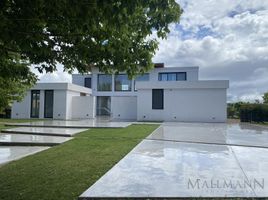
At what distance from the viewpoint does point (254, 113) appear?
1041 inches

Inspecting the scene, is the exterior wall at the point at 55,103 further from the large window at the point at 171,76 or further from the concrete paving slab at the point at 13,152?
the concrete paving slab at the point at 13,152

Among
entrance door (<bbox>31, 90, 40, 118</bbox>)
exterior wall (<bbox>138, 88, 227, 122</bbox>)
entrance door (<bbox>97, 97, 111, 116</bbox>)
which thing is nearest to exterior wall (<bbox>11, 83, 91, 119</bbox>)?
entrance door (<bbox>31, 90, 40, 118</bbox>)

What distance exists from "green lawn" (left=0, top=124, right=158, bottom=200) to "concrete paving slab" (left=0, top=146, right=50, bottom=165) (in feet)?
2.36

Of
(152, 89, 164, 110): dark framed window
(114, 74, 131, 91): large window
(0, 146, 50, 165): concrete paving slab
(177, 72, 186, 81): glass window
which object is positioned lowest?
(0, 146, 50, 165): concrete paving slab

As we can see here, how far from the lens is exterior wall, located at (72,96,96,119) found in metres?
30.9

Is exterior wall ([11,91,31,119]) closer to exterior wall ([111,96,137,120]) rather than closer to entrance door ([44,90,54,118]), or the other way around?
entrance door ([44,90,54,118])

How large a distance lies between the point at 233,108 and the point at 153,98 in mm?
13496

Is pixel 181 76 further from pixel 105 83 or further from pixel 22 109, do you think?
pixel 22 109

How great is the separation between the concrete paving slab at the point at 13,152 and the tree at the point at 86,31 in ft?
10.6

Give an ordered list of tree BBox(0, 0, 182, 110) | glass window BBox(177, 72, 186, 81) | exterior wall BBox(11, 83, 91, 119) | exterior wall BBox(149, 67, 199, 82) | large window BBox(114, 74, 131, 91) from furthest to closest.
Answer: large window BBox(114, 74, 131, 91)
glass window BBox(177, 72, 186, 81)
exterior wall BBox(149, 67, 199, 82)
exterior wall BBox(11, 83, 91, 119)
tree BBox(0, 0, 182, 110)

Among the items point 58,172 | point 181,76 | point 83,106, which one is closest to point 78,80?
point 83,106

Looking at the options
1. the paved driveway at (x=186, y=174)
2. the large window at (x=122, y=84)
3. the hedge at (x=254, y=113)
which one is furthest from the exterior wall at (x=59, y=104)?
the paved driveway at (x=186, y=174)

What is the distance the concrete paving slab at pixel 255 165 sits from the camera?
17.2 ft

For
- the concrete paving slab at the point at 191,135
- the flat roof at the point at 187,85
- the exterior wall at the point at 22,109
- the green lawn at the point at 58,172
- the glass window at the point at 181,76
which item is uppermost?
the glass window at the point at 181,76
